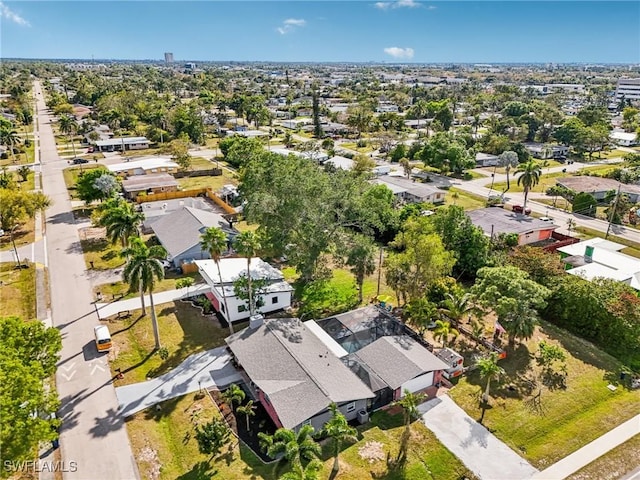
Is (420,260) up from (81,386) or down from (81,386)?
up

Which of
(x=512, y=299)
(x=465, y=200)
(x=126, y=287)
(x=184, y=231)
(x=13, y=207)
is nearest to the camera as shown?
(x=512, y=299)

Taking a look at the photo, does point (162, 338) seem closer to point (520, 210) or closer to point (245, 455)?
point (245, 455)

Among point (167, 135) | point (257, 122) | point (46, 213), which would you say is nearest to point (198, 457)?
point (46, 213)

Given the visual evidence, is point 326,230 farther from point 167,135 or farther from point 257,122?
point 257,122

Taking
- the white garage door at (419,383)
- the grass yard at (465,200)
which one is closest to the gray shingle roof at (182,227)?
the white garage door at (419,383)

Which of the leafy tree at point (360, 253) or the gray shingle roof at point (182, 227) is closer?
the leafy tree at point (360, 253)

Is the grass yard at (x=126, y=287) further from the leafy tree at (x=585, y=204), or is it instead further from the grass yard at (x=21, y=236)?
the leafy tree at (x=585, y=204)

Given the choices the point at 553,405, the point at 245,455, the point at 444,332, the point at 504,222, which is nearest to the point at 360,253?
the point at 444,332
